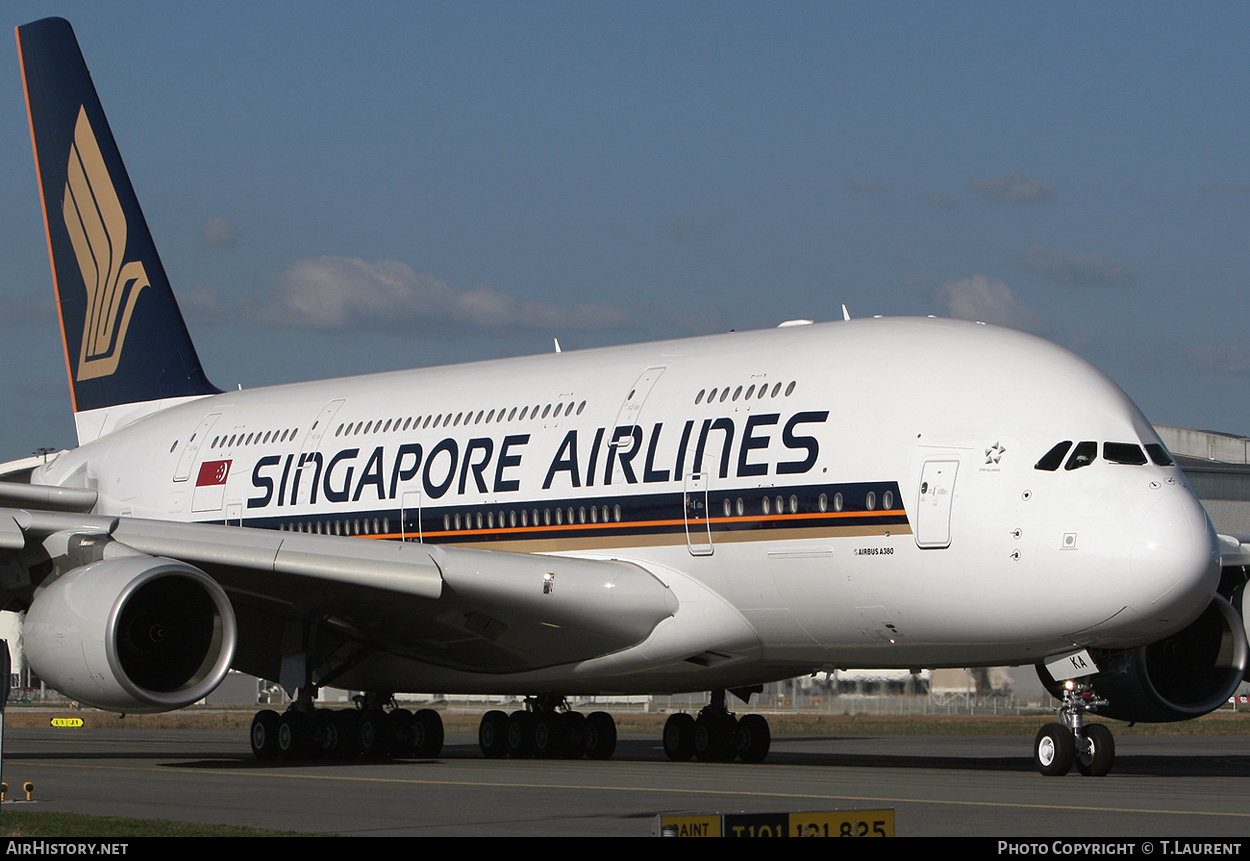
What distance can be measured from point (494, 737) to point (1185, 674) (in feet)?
26.6

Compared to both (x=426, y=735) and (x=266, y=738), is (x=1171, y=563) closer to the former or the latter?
(x=426, y=735)

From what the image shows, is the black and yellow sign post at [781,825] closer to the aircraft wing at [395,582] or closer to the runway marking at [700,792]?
the runway marking at [700,792]

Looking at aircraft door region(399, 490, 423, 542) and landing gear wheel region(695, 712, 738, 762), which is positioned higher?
aircraft door region(399, 490, 423, 542)

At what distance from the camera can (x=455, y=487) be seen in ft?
64.6

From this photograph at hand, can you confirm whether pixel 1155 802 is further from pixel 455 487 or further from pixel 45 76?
pixel 45 76

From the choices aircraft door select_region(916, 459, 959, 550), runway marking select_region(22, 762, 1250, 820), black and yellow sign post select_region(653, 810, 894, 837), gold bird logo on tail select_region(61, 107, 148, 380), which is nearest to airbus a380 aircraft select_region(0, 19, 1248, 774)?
aircraft door select_region(916, 459, 959, 550)

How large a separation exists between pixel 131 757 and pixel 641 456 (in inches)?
323

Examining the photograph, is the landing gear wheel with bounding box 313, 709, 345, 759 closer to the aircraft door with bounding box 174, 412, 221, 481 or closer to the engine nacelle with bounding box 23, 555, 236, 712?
the engine nacelle with bounding box 23, 555, 236, 712

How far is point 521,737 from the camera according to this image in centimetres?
2042

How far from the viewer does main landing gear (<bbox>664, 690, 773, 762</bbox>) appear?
19.2 m

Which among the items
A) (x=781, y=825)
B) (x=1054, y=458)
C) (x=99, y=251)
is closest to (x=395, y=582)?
(x=1054, y=458)

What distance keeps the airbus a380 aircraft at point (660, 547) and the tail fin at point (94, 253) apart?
11.0 feet

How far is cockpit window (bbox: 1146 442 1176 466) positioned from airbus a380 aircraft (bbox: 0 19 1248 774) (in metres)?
0.04
